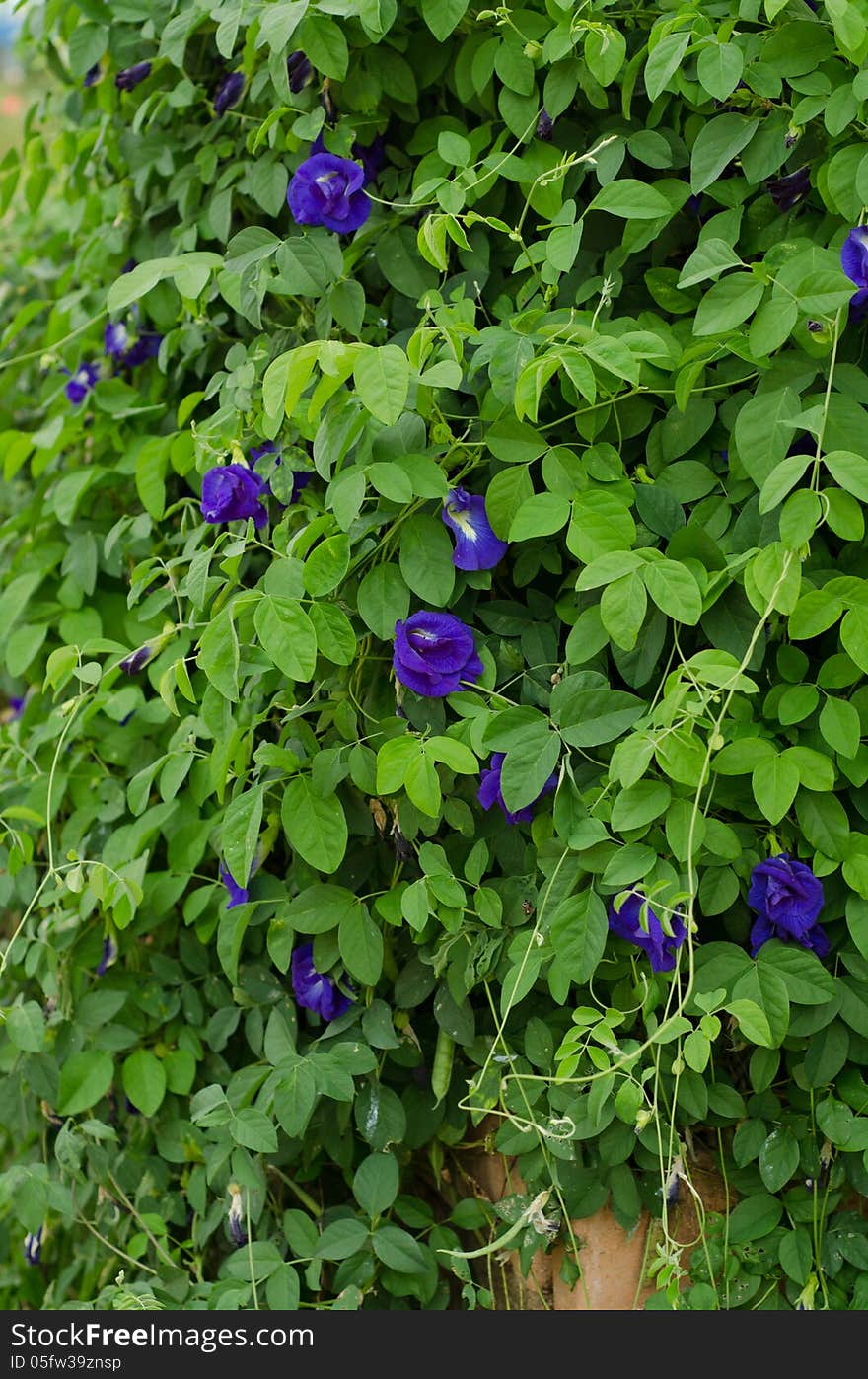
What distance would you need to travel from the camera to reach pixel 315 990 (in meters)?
1.31

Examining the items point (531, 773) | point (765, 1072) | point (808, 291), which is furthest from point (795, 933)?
point (808, 291)

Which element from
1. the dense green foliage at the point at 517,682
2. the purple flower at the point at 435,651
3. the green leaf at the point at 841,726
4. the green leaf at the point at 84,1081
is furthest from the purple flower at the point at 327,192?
the green leaf at the point at 84,1081

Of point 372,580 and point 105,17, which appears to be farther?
point 105,17

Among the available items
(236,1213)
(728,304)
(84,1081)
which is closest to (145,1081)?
(84,1081)

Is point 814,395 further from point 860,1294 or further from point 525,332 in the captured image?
point 860,1294

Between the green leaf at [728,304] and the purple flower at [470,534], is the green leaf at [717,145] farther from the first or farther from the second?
the purple flower at [470,534]

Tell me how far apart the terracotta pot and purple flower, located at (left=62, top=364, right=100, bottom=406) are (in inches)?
42.9

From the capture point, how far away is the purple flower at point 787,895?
1120 millimetres

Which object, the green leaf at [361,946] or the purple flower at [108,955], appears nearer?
the green leaf at [361,946]

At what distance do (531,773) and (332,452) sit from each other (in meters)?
0.35

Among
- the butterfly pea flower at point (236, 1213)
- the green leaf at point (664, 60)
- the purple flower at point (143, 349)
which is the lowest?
the butterfly pea flower at point (236, 1213)

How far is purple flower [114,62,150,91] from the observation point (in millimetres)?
1611

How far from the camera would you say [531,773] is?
1.14 m

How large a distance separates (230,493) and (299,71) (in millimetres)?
466
